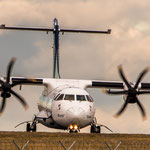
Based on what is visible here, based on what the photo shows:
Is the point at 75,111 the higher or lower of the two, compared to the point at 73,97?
lower

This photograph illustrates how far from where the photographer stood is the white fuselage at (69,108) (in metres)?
32.5

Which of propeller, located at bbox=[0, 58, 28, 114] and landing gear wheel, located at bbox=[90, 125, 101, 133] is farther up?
propeller, located at bbox=[0, 58, 28, 114]

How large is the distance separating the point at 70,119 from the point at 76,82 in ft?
17.8

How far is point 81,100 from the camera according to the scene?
110 ft

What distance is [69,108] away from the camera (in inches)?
1286

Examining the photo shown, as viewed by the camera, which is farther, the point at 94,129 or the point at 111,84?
the point at 111,84

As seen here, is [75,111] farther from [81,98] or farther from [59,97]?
[59,97]

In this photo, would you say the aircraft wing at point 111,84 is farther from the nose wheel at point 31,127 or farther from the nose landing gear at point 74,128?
the nose landing gear at point 74,128

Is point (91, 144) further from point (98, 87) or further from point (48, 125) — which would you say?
point (98, 87)

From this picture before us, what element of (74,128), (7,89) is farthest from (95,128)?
(7,89)

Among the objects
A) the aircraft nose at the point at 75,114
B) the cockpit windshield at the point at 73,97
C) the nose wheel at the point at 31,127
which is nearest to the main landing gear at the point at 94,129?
the cockpit windshield at the point at 73,97

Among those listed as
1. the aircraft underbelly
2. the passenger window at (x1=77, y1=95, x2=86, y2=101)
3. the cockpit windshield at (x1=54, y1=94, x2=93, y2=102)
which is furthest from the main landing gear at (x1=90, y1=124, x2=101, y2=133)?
the passenger window at (x1=77, y1=95, x2=86, y2=101)

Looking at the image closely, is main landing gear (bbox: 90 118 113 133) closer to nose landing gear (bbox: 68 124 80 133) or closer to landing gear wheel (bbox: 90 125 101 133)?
landing gear wheel (bbox: 90 125 101 133)

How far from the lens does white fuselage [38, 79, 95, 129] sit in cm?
3250
